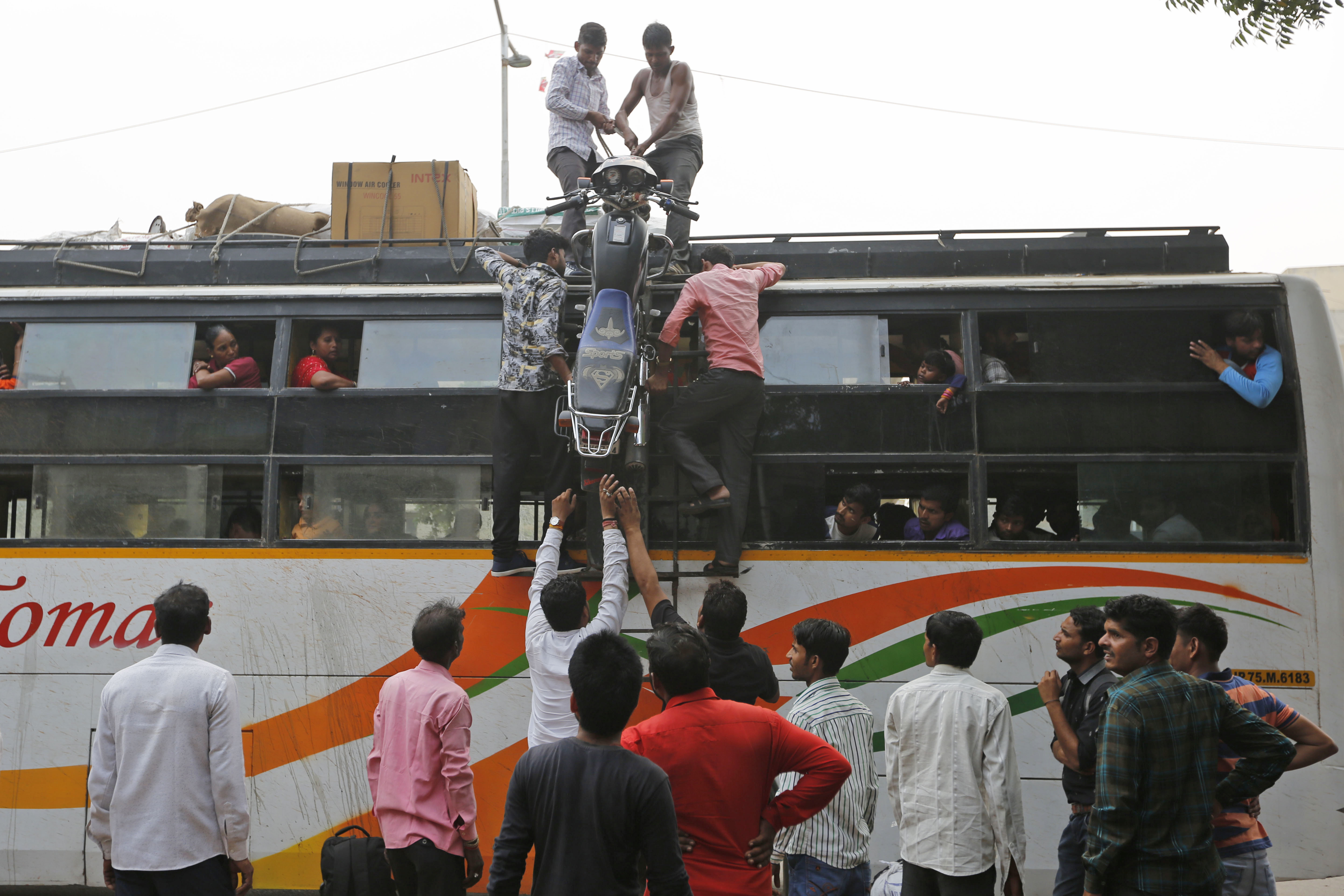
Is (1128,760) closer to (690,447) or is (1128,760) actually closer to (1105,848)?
(1105,848)

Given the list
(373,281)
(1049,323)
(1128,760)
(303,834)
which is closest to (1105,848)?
(1128,760)

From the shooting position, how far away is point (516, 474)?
5.48 meters

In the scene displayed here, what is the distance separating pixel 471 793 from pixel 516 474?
6.59 feet

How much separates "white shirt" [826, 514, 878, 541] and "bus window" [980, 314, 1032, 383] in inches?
45.5

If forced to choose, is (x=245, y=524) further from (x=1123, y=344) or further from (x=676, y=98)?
(x=1123, y=344)

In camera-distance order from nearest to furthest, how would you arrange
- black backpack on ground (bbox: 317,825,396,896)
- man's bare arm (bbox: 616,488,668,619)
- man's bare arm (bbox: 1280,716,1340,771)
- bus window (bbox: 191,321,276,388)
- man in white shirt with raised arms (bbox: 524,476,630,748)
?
man's bare arm (bbox: 1280,716,1340,771) < man in white shirt with raised arms (bbox: 524,476,630,748) < black backpack on ground (bbox: 317,825,396,896) < man's bare arm (bbox: 616,488,668,619) < bus window (bbox: 191,321,276,388)

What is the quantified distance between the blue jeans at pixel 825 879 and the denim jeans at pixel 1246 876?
4.19ft

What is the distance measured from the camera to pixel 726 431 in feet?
18.1

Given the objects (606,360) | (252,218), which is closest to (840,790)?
(606,360)

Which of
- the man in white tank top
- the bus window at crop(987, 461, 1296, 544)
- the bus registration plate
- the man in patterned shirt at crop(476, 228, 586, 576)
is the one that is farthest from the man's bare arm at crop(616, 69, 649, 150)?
the bus registration plate

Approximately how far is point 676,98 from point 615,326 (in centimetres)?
232

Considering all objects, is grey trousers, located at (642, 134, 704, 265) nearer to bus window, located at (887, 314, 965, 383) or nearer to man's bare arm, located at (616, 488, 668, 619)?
bus window, located at (887, 314, 965, 383)

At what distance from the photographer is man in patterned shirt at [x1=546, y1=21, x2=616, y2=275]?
6.80m

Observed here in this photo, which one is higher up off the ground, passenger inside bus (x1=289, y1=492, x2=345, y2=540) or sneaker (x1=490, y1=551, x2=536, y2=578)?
passenger inside bus (x1=289, y1=492, x2=345, y2=540)
